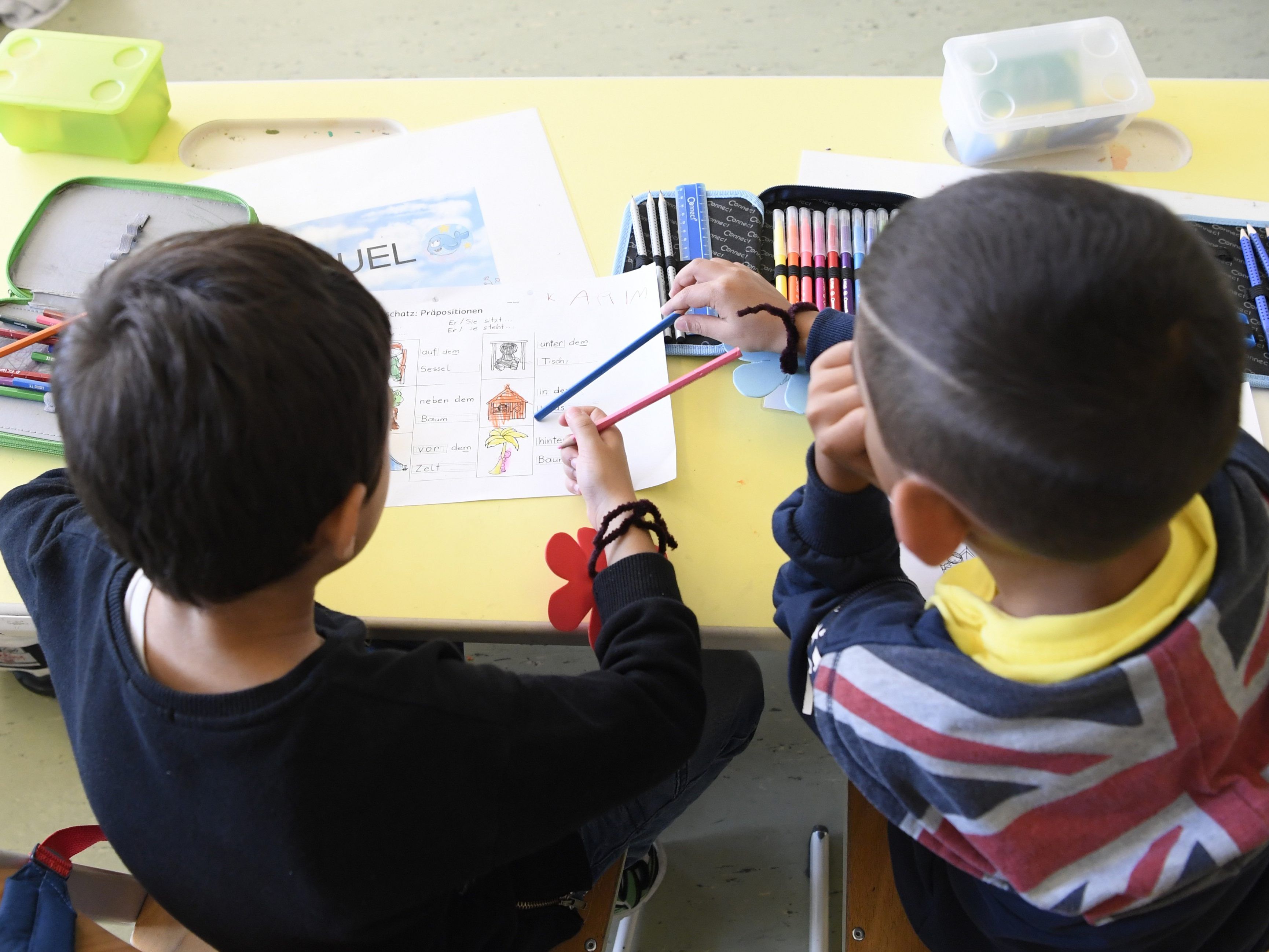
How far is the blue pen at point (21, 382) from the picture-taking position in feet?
2.90

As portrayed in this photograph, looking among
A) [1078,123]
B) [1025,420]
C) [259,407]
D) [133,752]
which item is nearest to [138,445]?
[259,407]

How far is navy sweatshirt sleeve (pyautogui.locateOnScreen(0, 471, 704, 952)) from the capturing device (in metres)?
0.57

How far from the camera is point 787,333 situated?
0.92 metres

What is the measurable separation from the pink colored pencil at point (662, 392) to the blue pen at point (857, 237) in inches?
7.4

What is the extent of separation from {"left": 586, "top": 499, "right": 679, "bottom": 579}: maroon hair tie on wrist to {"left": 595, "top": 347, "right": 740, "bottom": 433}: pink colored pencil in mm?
84

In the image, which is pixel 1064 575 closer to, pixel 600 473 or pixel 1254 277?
pixel 600 473

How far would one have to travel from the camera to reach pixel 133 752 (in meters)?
0.60

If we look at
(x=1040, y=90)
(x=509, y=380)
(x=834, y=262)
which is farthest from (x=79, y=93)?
(x=1040, y=90)

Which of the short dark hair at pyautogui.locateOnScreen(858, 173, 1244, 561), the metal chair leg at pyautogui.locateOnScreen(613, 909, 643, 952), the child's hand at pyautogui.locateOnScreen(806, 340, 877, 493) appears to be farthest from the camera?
the metal chair leg at pyautogui.locateOnScreen(613, 909, 643, 952)

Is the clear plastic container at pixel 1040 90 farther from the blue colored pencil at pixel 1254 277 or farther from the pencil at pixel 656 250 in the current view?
the pencil at pixel 656 250

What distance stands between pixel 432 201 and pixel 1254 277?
33.2 inches

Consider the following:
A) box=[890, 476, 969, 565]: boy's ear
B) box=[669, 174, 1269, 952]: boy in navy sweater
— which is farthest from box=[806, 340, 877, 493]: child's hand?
box=[890, 476, 969, 565]: boy's ear

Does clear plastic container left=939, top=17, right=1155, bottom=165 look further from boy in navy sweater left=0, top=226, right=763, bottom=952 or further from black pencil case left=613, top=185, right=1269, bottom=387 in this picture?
boy in navy sweater left=0, top=226, right=763, bottom=952

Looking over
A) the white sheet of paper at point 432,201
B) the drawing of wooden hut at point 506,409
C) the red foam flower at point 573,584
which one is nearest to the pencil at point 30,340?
the white sheet of paper at point 432,201
